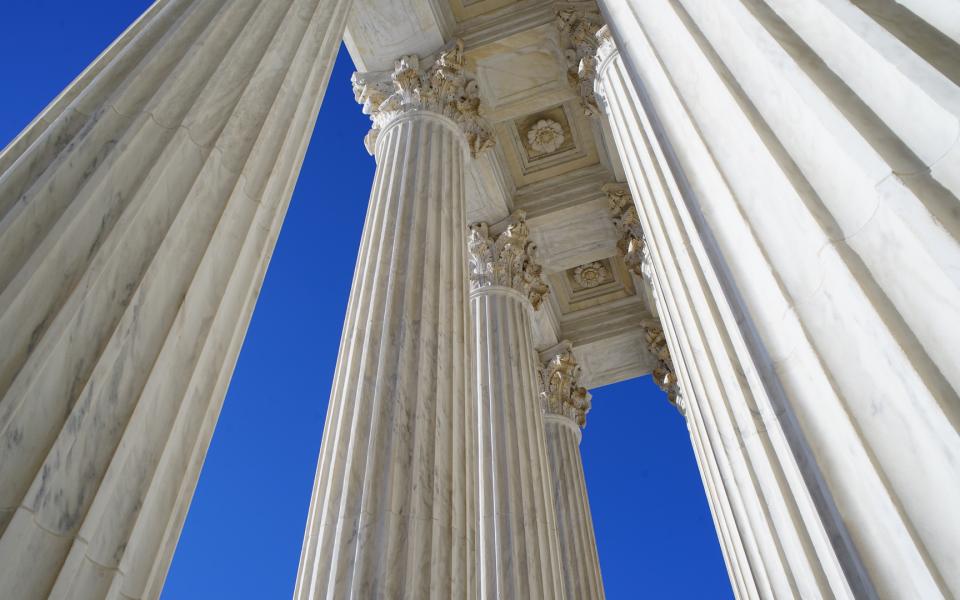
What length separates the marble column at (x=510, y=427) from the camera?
61.7 feet

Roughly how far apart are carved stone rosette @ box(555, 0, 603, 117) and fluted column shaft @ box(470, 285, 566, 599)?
Answer: 7.85m

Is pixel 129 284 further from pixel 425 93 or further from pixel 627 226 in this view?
pixel 627 226

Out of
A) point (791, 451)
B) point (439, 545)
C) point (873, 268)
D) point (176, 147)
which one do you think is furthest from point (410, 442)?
point (873, 268)

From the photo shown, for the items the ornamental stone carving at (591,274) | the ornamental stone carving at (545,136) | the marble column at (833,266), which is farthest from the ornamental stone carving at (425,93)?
the marble column at (833,266)

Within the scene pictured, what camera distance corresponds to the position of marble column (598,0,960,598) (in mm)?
3818

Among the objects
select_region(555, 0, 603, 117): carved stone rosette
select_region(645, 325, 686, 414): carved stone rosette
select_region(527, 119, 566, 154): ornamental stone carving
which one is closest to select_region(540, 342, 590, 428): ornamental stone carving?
select_region(645, 325, 686, 414): carved stone rosette

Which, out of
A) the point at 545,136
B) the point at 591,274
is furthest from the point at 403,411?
the point at 591,274

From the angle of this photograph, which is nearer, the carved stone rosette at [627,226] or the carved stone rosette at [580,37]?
the carved stone rosette at [580,37]

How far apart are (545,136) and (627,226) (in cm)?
567

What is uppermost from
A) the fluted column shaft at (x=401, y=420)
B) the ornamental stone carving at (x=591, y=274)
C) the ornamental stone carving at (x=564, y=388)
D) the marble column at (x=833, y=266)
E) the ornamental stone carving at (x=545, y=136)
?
the ornamental stone carving at (x=545, y=136)

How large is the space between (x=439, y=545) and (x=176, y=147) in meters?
7.56

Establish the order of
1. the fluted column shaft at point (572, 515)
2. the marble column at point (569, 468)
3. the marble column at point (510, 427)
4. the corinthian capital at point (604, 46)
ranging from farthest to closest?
the marble column at point (569, 468) < the fluted column shaft at point (572, 515) < the corinthian capital at point (604, 46) < the marble column at point (510, 427)

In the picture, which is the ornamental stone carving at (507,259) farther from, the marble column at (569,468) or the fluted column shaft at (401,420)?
the fluted column shaft at (401,420)

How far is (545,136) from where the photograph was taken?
30.8 meters
